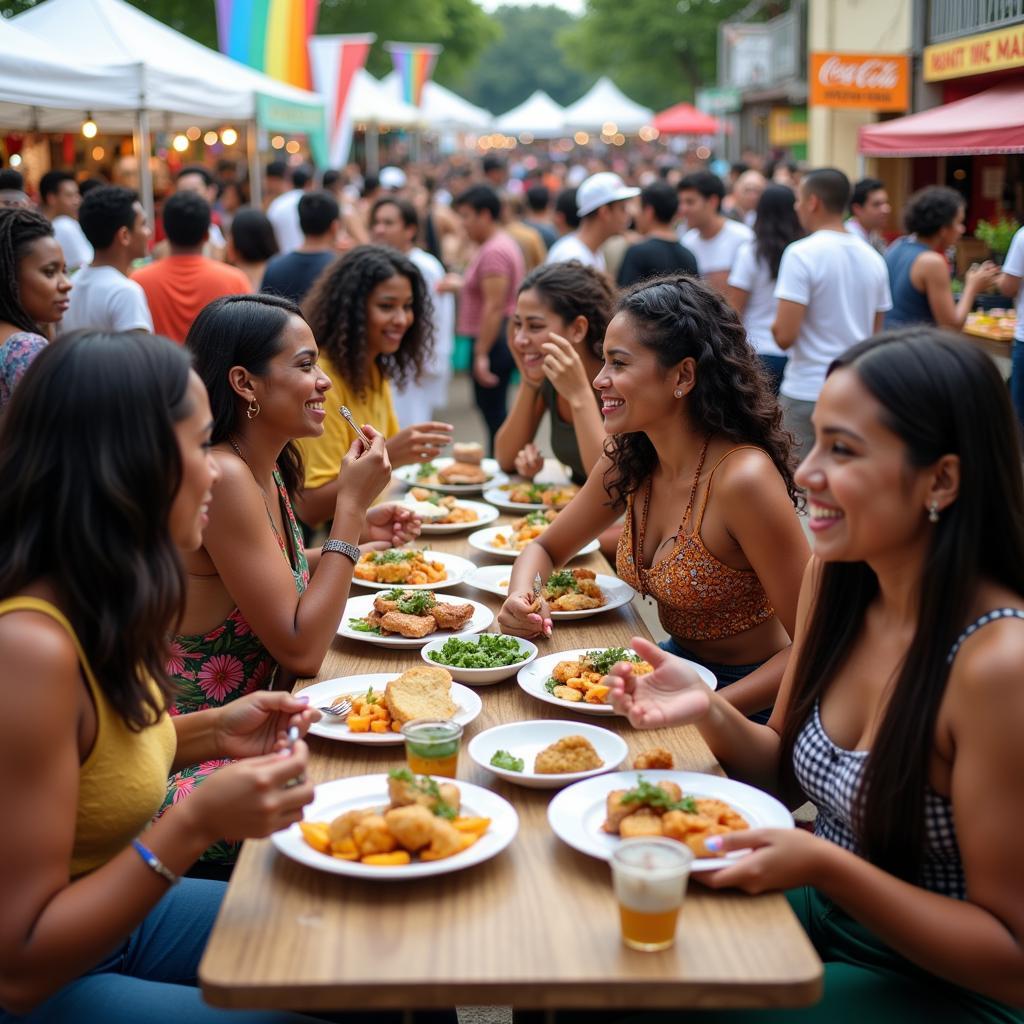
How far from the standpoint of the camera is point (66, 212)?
30.9 ft

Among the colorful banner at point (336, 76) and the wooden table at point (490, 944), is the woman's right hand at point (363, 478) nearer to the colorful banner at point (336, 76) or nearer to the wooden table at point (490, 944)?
the wooden table at point (490, 944)

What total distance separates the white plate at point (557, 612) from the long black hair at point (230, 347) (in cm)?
93

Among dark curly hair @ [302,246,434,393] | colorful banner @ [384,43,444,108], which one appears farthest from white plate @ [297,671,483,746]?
colorful banner @ [384,43,444,108]

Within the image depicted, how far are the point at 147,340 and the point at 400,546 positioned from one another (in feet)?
6.45

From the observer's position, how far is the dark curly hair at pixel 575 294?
472cm

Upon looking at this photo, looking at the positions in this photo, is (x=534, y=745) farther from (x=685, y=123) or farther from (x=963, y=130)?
(x=685, y=123)

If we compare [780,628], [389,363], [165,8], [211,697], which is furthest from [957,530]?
[165,8]

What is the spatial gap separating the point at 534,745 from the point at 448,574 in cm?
133

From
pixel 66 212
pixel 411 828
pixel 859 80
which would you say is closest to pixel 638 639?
pixel 411 828

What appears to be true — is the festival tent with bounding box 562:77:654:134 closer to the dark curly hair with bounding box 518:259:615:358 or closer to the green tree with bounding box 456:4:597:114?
the dark curly hair with bounding box 518:259:615:358

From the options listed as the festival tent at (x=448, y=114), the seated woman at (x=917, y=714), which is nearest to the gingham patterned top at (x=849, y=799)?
the seated woman at (x=917, y=714)

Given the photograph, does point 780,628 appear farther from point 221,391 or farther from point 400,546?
point 221,391

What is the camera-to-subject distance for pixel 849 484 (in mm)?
1990

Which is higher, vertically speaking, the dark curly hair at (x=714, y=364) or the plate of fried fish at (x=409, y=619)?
the dark curly hair at (x=714, y=364)
